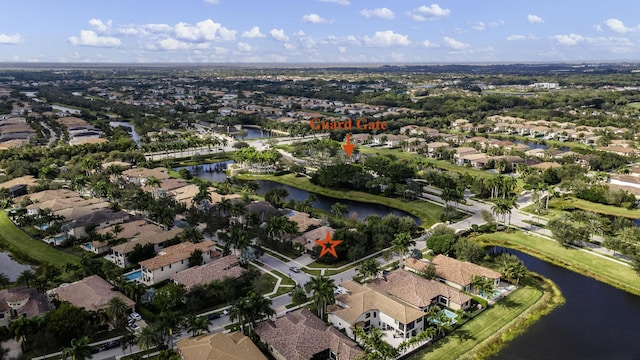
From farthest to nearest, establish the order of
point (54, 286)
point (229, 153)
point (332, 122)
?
point (332, 122)
point (229, 153)
point (54, 286)

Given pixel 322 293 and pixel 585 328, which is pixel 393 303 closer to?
pixel 322 293

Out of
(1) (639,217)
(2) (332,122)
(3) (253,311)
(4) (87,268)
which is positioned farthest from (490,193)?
(2) (332,122)

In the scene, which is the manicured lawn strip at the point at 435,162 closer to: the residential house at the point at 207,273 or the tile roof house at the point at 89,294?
the residential house at the point at 207,273

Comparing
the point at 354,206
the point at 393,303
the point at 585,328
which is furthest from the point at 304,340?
the point at 354,206

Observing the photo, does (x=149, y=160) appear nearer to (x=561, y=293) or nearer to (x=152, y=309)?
(x=152, y=309)

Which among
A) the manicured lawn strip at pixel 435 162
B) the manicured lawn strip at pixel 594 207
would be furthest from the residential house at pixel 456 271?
the manicured lawn strip at pixel 435 162

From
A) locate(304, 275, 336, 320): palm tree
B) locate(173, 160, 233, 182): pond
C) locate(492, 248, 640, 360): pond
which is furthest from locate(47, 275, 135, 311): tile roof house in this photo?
locate(173, 160, 233, 182): pond
